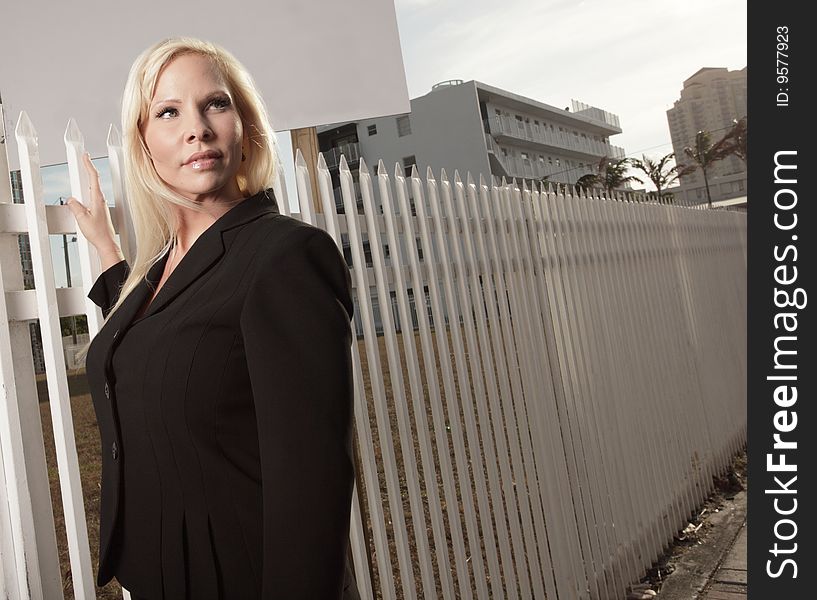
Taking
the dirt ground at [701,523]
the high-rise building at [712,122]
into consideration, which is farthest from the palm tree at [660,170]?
the dirt ground at [701,523]

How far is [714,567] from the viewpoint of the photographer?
465cm

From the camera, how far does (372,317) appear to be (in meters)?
2.69

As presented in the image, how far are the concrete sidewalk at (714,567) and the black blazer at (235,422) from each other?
348 cm

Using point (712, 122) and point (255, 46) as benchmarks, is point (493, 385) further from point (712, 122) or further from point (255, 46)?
point (712, 122)

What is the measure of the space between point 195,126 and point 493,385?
2.12 meters

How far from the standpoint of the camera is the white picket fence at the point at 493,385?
1936mm

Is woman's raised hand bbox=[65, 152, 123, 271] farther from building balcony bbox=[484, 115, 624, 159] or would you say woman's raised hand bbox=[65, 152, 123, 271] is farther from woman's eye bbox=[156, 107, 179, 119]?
building balcony bbox=[484, 115, 624, 159]

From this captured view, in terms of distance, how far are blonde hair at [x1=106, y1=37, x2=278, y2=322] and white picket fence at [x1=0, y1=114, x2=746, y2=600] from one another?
1.02 ft

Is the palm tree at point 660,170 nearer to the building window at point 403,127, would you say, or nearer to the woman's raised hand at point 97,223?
the building window at point 403,127

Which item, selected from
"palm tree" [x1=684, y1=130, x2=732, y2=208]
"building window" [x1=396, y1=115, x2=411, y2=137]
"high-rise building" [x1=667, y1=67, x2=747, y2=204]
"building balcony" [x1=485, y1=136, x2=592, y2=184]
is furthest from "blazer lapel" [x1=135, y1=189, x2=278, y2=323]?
"palm tree" [x1=684, y1=130, x2=732, y2=208]

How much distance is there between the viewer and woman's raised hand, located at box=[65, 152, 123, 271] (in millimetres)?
2021
